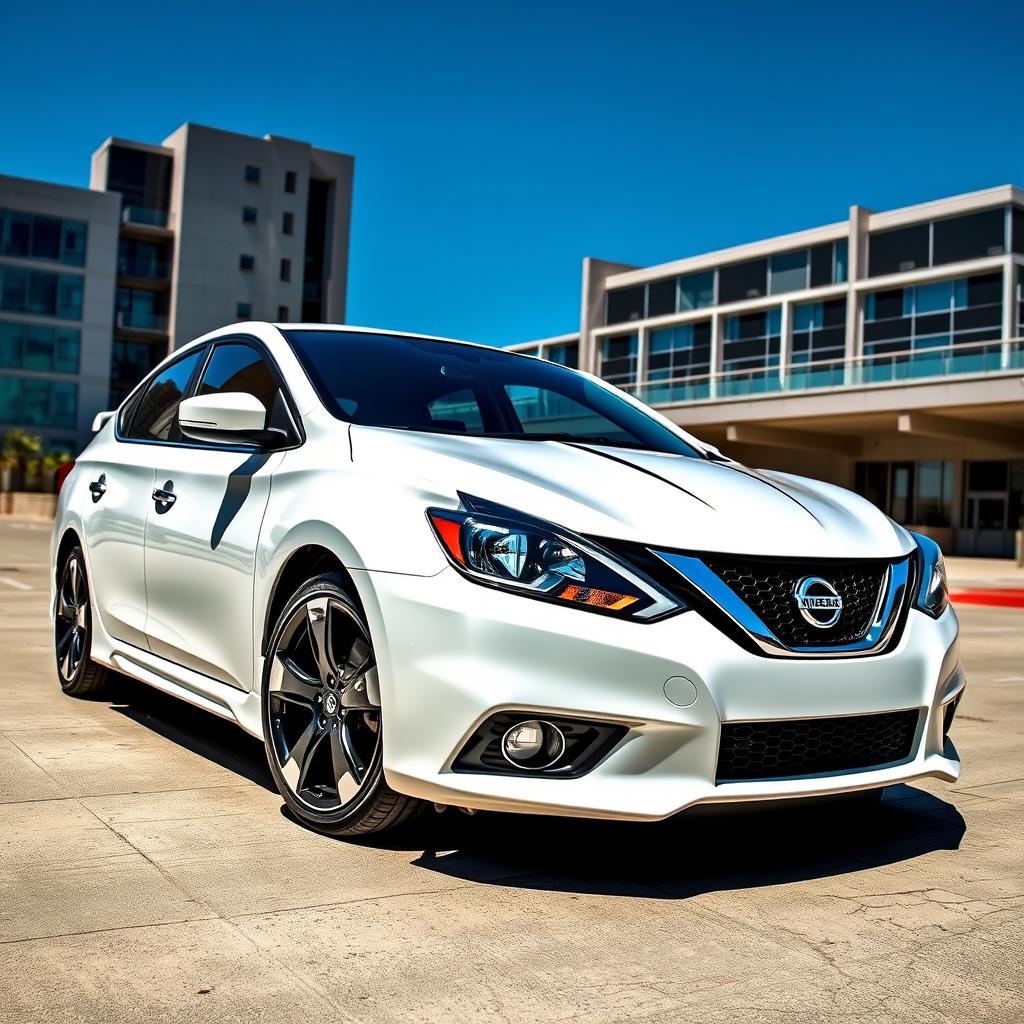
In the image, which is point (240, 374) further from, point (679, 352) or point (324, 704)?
point (679, 352)

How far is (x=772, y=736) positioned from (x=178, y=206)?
220 ft

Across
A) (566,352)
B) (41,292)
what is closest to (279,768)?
(566,352)

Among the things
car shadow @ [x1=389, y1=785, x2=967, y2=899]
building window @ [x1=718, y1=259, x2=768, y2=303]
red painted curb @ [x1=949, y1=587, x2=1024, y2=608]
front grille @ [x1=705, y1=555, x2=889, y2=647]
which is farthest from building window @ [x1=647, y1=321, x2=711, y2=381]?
front grille @ [x1=705, y1=555, x2=889, y2=647]

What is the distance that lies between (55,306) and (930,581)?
63.5m

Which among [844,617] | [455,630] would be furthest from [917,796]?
[455,630]

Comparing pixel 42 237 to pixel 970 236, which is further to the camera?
pixel 42 237

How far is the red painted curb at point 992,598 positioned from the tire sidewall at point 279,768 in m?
14.9

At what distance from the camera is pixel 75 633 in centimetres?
564

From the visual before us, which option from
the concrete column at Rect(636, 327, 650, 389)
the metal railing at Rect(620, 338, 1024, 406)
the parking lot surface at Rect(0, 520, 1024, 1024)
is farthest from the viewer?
the concrete column at Rect(636, 327, 650, 389)

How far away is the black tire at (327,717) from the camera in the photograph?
3398mm

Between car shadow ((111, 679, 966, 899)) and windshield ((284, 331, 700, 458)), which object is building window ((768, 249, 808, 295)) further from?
car shadow ((111, 679, 966, 899))

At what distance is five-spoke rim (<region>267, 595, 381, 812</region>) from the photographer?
3436 millimetres

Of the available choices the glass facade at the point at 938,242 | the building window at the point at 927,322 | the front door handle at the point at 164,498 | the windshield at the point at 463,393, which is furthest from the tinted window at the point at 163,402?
the glass facade at the point at 938,242

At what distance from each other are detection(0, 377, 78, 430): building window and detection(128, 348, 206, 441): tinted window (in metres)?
59.4
